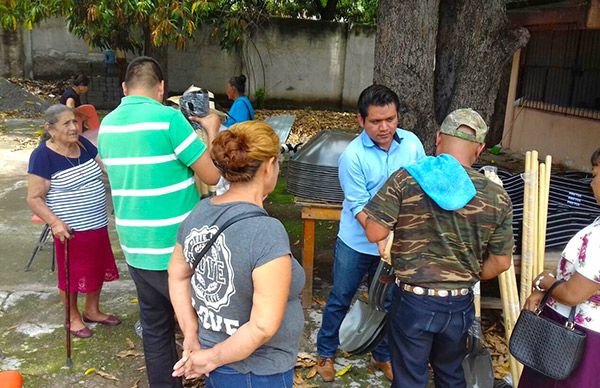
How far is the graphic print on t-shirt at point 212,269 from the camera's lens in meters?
1.72

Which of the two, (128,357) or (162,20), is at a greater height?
(162,20)

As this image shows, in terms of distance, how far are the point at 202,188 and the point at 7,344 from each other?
172 centimetres

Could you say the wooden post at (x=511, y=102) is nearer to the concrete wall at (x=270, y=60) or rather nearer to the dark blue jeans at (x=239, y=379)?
the concrete wall at (x=270, y=60)

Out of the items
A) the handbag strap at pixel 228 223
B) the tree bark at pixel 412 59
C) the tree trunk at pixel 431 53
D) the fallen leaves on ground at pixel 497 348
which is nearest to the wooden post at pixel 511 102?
the tree trunk at pixel 431 53

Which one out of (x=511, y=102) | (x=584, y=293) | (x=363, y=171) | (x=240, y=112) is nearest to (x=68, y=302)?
(x=363, y=171)

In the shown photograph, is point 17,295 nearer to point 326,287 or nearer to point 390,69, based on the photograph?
point 326,287

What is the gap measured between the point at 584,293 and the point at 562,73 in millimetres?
8005

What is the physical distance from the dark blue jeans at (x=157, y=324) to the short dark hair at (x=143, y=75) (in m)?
0.96

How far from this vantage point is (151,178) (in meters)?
2.55

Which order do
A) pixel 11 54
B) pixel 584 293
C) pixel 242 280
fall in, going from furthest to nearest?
pixel 11 54, pixel 584 293, pixel 242 280

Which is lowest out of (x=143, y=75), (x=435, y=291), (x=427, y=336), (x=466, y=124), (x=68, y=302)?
(x=68, y=302)

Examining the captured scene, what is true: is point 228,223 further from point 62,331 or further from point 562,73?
point 562,73

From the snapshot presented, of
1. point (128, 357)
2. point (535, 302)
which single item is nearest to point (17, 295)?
point (128, 357)

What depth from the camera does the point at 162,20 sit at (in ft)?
22.1
